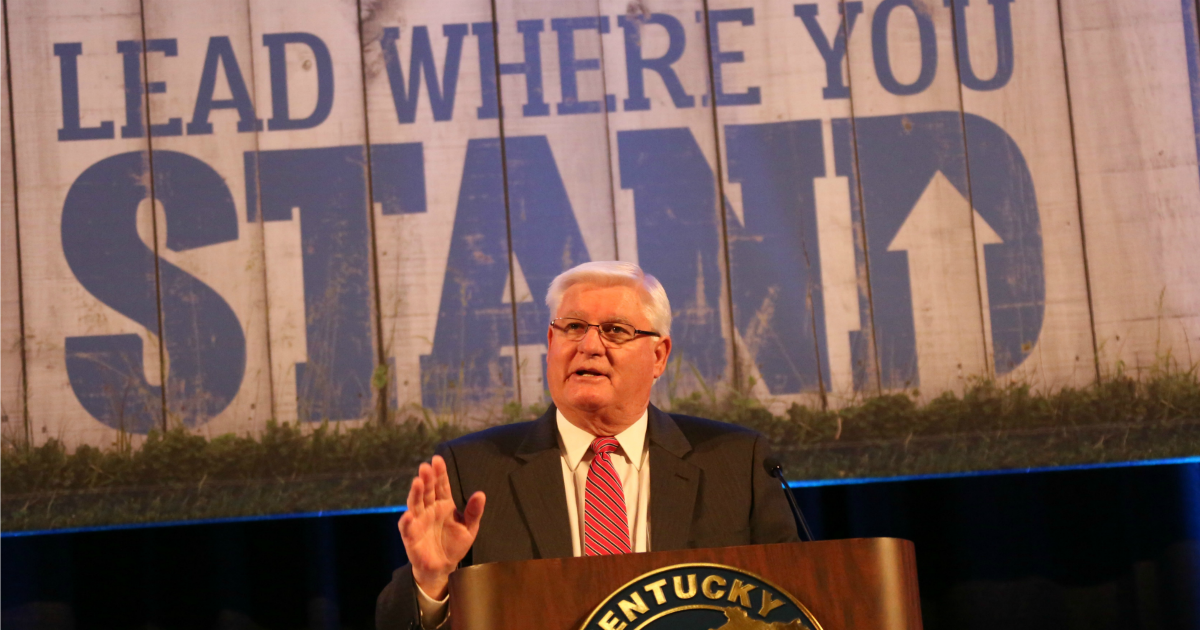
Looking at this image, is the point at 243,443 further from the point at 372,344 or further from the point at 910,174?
the point at 910,174

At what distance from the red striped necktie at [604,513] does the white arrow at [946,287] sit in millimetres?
1310

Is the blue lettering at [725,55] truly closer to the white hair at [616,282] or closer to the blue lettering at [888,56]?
the blue lettering at [888,56]

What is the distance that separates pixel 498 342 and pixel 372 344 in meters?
0.34

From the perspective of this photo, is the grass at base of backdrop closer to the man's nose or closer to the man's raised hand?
the man's nose

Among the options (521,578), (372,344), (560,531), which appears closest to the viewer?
(521,578)

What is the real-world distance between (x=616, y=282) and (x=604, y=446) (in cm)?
31

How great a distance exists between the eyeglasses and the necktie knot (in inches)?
7.1

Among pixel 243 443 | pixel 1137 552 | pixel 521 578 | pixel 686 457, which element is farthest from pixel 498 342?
pixel 1137 552

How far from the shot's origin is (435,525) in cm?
140

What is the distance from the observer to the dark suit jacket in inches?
70.2

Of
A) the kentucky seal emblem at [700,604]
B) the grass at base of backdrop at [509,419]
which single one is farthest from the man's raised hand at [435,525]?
the grass at base of backdrop at [509,419]

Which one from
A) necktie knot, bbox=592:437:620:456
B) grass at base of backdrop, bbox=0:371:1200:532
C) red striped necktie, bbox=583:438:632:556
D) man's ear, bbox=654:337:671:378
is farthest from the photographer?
grass at base of backdrop, bbox=0:371:1200:532

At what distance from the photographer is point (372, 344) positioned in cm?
275

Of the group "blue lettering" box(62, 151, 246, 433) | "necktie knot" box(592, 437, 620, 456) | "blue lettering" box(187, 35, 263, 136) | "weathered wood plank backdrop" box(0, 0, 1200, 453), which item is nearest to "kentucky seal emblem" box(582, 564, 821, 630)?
"necktie knot" box(592, 437, 620, 456)
